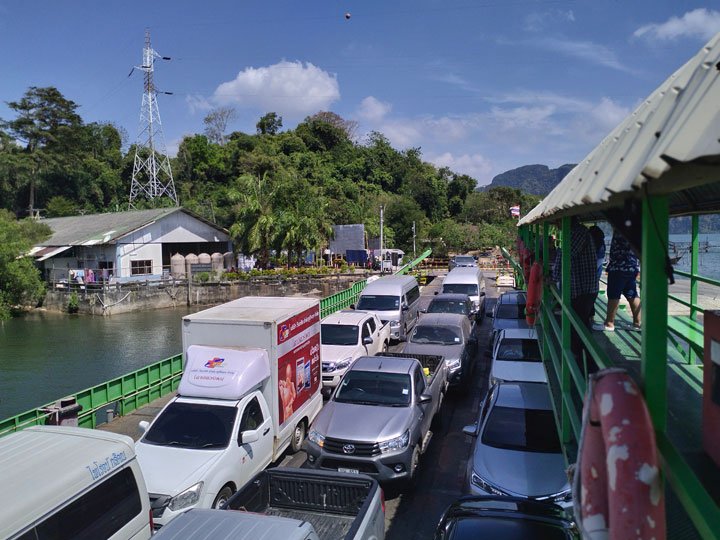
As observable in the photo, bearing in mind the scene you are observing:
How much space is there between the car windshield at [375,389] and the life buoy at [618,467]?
7.12 meters

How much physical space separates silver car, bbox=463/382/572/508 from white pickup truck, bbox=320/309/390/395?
5.44m

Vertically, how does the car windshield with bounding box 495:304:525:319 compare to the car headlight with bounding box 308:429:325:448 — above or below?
above

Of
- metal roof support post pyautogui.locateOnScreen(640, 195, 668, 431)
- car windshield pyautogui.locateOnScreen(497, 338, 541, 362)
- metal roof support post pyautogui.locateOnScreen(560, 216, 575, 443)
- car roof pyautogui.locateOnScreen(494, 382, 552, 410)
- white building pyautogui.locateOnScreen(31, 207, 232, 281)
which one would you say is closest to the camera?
metal roof support post pyautogui.locateOnScreen(640, 195, 668, 431)

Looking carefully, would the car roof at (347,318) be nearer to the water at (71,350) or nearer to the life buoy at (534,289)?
the life buoy at (534,289)

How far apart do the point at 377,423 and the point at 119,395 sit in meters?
6.89

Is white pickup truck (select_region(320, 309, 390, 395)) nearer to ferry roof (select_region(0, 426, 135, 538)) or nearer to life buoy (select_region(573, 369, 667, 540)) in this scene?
ferry roof (select_region(0, 426, 135, 538))

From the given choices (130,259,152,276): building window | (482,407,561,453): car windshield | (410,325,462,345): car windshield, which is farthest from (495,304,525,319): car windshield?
(130,259,152,276): building window

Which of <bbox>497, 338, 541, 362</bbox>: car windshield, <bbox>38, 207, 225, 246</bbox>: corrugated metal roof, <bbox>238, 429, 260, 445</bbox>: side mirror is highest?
<bbox>38, 207, 225, 246</bbox>: corrugated metal roof

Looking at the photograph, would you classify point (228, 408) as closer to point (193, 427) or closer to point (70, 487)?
point (193, 427)

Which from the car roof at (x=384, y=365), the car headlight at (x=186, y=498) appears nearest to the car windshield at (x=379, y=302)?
the car roof at (x=384, y=365)

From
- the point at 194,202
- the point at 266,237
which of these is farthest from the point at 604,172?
the point at 194,202

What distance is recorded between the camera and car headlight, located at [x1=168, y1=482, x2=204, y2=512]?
267 inches

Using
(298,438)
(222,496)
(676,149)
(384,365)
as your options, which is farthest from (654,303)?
(298,438)

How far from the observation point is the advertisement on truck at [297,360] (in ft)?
31.4
